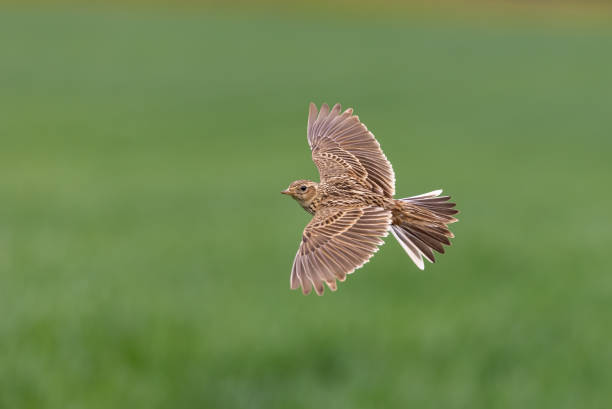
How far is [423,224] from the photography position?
48.3 inches

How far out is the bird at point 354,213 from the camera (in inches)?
41.9

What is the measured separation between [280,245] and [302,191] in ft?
69.6

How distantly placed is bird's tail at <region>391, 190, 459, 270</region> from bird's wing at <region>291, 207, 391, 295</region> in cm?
4

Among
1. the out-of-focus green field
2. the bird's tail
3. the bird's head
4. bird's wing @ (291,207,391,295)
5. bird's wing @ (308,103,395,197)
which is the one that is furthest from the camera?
the out-of-focus green field

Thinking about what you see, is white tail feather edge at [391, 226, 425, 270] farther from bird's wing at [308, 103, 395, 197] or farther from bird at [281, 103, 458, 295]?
bird's wing at [308, 103, 395, 197]

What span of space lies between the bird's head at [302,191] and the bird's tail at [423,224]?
0.13 metres

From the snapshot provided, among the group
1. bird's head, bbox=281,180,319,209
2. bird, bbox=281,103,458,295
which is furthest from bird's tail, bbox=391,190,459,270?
bird's head, bbox=281,180,319,209

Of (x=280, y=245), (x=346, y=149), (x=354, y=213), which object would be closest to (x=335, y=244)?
(x=354, y=213)

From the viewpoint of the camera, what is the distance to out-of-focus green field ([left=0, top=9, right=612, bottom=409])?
40.9 ft

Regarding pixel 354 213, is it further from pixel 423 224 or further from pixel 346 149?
pixel 346 149

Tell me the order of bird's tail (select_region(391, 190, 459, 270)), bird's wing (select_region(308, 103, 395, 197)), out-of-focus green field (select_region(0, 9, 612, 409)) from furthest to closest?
1. out-of-focus green field (select_region(0, 9, 612, 409))
2. bird's wing (select_region(308, 103, 395, 197))
3. bird's tail (select_region(391, 190, 459, 270))

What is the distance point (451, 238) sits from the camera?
1142 mm

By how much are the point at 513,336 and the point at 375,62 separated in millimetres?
37296

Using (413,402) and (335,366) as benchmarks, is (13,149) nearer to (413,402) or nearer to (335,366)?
(335,366)
